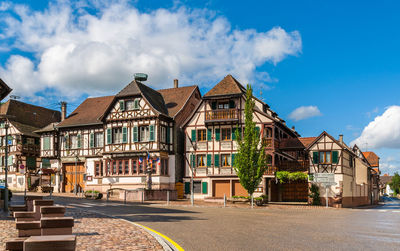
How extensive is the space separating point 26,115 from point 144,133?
22193 millimetres

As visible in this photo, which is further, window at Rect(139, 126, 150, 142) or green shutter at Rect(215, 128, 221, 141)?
window at Rect(139, 126, 150, 142)

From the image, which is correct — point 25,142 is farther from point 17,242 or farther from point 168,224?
point 17,242

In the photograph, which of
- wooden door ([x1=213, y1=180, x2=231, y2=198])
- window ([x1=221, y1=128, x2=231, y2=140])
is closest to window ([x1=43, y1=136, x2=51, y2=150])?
wooden door ([x1=213, y1=180, x2=231, y2=198])

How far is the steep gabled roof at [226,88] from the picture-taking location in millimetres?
42469

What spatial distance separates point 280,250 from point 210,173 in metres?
32.4

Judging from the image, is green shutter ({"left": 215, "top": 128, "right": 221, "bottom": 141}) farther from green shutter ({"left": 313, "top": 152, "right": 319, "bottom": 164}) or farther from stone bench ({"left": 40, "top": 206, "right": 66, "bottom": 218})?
stone bench ({"left": 40, "top": 206, "right": 66, "bottom": 218})

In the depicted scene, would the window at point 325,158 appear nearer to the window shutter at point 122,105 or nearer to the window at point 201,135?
the window at point 201,135

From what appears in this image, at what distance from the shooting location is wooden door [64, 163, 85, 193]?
48.8m

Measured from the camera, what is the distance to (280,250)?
34.6ft

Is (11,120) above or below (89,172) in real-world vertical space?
above

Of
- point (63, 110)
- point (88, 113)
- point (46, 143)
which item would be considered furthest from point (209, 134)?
point (46, 143)

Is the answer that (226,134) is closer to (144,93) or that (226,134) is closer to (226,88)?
(226,88)

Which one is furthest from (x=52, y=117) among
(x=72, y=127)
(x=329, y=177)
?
(x=329, y=177)

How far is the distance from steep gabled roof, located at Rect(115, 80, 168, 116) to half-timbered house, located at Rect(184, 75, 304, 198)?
10.7 ft
